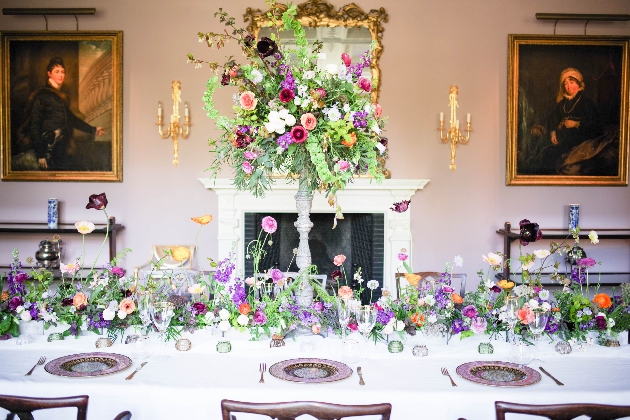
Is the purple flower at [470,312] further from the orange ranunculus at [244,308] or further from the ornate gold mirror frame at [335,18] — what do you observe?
the ornate gold mirror frame at [335,18]

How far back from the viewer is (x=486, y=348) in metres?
2.08

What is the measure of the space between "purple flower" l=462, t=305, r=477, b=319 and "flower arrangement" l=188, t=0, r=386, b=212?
633mm

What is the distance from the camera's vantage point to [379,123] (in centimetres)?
229

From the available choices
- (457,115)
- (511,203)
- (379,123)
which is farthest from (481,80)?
(379,123)

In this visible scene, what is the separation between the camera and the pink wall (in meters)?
4.74

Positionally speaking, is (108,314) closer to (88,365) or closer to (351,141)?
(88,365)

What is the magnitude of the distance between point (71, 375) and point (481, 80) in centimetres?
401

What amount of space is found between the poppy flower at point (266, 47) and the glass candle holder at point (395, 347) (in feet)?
3.77

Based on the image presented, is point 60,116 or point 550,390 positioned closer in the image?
point 550,390

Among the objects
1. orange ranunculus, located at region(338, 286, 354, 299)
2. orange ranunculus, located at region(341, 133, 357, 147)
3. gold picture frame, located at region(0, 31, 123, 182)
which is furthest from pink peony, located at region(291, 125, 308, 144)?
gold picture frame, located at region(0, 31, 123, 182)

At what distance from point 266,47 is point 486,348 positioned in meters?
1.37

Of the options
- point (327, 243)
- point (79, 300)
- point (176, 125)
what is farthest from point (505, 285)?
point (176, 125)

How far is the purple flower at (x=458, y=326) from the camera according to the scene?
7.22 feet

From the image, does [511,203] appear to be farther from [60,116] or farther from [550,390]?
[60,116]
